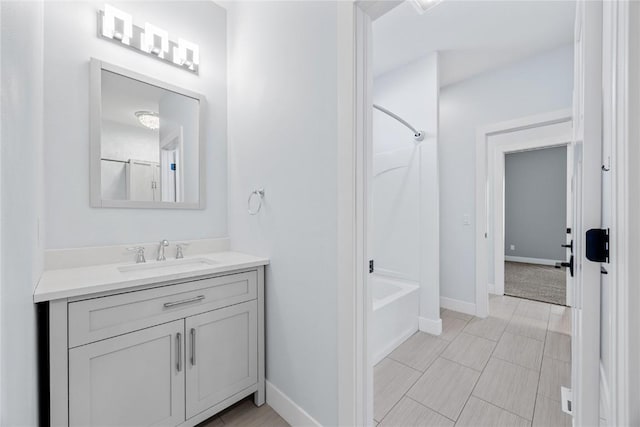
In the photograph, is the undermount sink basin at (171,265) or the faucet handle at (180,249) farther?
the faucet handle at (180,249)

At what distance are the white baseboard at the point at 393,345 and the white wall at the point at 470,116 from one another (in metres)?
0.94

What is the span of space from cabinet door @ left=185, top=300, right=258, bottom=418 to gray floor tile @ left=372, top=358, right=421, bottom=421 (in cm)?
74

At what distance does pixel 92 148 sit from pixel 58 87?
33cm

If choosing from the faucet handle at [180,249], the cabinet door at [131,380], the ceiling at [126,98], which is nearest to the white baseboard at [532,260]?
the faucet handle at [180,249]

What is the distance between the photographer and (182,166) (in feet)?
6.17

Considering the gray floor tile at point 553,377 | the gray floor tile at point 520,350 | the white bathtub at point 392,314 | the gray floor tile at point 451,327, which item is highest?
the white bathtub at point 392,314

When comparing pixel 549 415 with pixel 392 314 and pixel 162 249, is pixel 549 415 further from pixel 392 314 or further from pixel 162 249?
pixel 162 249

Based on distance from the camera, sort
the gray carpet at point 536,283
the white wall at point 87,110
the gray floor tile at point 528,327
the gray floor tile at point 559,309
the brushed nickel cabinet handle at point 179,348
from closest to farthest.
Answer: the brushed nickel cabinet handle at point 179,348 < the white wall at point 87,110 < the gray floor tile at point 528,327 < the gray floor tile at point 559,309 < the gray carpet at point 536,283

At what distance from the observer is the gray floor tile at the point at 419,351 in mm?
2039

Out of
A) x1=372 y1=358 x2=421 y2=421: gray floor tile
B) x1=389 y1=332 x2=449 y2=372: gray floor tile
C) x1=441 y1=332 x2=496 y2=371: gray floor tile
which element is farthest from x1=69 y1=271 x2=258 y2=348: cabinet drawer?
x1=441 y1=332 x2=496 y2=371: gray floor tile

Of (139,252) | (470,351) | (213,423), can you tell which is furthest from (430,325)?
(139,252)

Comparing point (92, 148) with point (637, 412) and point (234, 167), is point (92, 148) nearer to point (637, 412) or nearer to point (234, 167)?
point (234, 167)

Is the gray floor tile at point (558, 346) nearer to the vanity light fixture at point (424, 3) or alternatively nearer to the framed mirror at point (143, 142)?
the vanity light fixture at point (424, 3)

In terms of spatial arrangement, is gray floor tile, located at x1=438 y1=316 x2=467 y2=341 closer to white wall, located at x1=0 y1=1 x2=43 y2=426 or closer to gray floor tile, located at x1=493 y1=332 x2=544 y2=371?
gray floor tile, located at x1=493 y1=332 x2=544 y2=371
